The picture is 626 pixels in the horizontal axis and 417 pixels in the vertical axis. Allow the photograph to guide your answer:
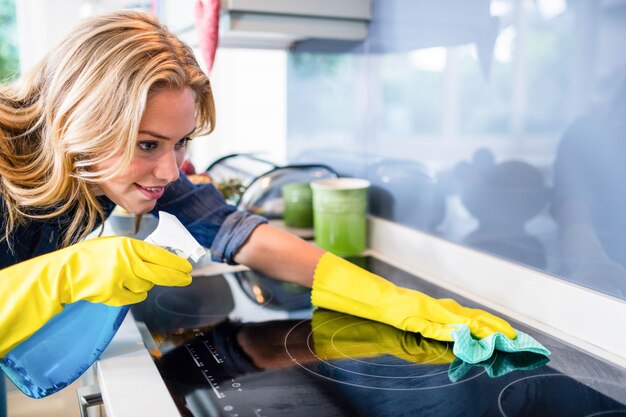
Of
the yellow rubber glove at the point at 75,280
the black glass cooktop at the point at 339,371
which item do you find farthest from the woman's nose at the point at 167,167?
the black glass cooktop at the point at 339,371

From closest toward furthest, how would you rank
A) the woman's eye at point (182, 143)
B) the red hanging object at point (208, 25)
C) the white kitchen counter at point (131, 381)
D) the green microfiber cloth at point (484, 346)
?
the white kitchen counter at point (131, 381), the green microfiber cloth at point (484, 346), the woman's eye at point (182, 143), the red hanging object at point (208, 25)

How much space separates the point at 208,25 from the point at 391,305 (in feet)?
2.27

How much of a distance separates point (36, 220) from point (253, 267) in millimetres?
371

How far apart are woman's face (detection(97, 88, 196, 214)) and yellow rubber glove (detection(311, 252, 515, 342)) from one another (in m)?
0.31

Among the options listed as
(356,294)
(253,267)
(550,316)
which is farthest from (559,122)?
(253,267)

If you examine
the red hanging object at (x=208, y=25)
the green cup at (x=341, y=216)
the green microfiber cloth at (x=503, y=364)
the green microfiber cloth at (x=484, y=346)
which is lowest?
the green microfiber cloth at (x=503, y=364)

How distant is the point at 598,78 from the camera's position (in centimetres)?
80

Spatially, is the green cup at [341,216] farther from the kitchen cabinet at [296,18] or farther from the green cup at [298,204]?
the kitchen cabinet at [296,18]

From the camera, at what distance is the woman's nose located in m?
0.82

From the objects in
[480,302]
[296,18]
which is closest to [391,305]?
[480,302]

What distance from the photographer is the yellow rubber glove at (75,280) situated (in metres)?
0.71

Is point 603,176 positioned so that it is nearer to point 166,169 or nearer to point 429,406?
point 429,406

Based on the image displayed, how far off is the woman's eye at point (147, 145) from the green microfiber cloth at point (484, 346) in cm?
48

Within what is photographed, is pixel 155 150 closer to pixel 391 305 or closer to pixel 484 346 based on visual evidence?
pixel 391 305
